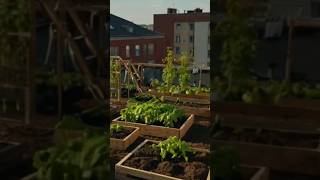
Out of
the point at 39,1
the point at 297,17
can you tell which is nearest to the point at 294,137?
the point at 297,17

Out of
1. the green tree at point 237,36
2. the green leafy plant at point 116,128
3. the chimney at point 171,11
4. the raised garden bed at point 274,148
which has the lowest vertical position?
the green leafy plant at point 116,128

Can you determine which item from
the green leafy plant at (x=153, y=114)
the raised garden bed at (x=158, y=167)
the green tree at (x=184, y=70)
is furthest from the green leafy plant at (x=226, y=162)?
the green tree at (x=184, y=70)

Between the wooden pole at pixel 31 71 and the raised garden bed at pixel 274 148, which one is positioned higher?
the wooden pole at pixel 31 71

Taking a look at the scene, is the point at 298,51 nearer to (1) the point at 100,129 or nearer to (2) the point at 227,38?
(2) the point at 227,38

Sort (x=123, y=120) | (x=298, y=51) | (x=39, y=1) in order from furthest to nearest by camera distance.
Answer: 1. (x=123, y=120)
2. (x=39, y=1)
3. (x=298, y=51)

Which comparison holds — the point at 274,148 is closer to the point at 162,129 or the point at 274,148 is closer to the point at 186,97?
the point at 162,129

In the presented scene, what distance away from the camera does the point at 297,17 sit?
1678 millimetres

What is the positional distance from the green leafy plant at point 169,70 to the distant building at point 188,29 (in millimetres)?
781

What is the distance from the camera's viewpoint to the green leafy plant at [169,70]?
4.52m

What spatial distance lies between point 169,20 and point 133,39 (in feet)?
3.43

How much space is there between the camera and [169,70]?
511 cm

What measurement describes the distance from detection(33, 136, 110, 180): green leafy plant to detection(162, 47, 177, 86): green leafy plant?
7.45 ft

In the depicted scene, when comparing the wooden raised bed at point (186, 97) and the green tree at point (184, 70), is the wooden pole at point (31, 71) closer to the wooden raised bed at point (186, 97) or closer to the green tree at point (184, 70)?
the green tree at point (184, 70)

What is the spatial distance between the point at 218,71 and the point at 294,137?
0.39 meters
